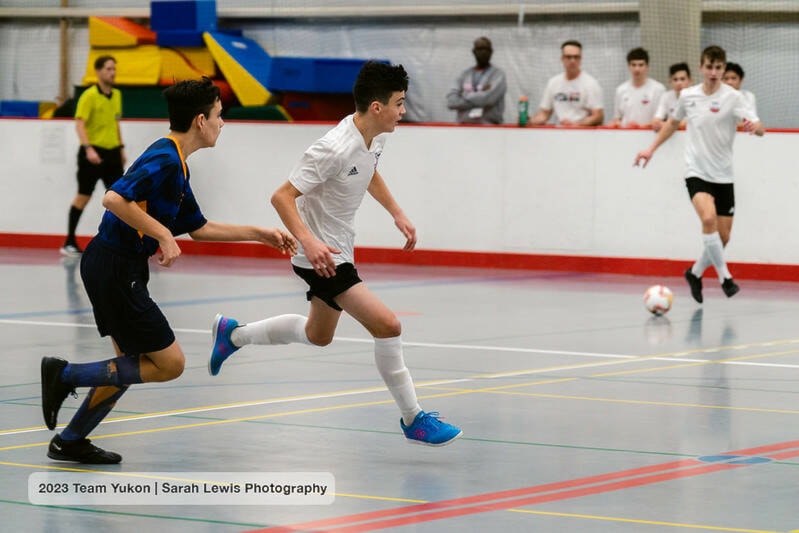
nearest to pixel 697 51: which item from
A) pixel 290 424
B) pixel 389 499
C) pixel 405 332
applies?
pixel 405 332

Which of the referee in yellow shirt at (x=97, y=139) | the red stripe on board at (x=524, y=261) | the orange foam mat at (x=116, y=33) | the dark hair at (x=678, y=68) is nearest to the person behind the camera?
the red stripe on board at (x=524, y=261)

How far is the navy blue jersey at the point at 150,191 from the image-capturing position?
6.77 m

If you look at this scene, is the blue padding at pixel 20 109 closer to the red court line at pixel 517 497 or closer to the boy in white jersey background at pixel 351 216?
the boy in white jersey background at pixel 351 216

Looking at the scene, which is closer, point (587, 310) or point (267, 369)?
point (267, 369)

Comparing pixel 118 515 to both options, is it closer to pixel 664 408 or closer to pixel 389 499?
pixel 389 499

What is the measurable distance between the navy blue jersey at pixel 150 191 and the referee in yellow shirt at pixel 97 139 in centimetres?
1230

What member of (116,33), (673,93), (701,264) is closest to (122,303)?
(701,264)

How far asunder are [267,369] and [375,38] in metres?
13.2

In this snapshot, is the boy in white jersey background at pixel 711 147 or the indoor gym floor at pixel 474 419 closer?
the indoor gym floor at pixel 474 419

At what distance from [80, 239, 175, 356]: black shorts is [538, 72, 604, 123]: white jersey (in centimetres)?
1281

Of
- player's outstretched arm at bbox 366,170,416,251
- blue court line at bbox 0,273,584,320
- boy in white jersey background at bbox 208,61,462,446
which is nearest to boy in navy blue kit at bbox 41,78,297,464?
boy in white jersey background at bbox 208,61,462,446

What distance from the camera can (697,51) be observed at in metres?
20.0

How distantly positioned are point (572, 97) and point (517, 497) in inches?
529

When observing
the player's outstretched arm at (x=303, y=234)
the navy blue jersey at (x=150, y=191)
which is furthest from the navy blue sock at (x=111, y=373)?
the player's outstretched arm at (x=303, y=234)
